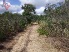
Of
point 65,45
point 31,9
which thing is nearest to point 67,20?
point 65,45

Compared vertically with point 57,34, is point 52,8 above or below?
above

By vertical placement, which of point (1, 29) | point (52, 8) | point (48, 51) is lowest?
point (48, 51)

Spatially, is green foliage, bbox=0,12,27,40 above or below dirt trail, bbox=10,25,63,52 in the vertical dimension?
above

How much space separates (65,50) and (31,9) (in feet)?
165

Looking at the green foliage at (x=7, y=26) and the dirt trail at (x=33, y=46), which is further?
the green foliage at (x=7, y=26)

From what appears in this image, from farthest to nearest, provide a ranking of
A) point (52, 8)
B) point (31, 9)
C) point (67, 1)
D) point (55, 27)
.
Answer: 1. point (31, 9)
2. point (52, 8)
3. point (55, 27)
4. point (67, 1)

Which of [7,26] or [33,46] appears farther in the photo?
[7,26]

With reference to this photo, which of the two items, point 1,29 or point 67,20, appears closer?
point 67,20

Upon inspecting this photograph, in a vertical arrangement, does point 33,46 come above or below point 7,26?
below

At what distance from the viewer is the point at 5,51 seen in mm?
13352

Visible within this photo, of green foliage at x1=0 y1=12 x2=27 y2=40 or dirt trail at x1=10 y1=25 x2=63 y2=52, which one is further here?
green foliage at x1=0 y1=12 x2=27 y2=40

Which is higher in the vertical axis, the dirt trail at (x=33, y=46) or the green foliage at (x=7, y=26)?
the green foliage at (x=7, y=26)

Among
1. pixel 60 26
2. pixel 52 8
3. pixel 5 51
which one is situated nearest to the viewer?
pixel 5 51

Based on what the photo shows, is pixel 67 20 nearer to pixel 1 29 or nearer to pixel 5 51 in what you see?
pixel 5 51
